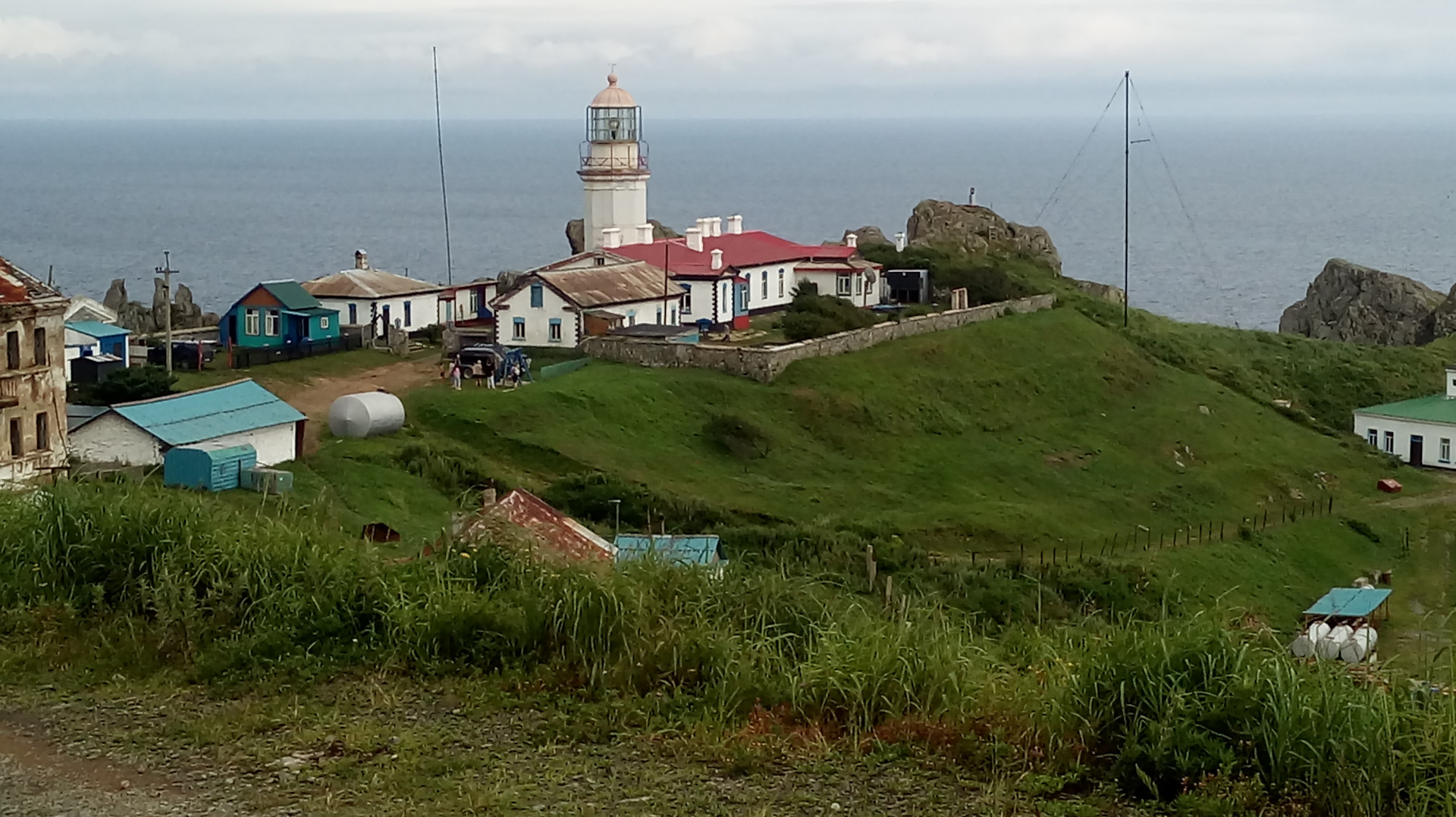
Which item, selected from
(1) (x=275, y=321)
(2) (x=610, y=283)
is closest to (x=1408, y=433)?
(2) (x=610, y=283)

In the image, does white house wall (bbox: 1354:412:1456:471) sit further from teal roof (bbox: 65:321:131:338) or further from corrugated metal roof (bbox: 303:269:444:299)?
teal roof (bbox: 65:321:131:338)

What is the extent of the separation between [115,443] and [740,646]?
20342 millimetres

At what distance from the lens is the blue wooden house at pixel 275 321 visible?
38.7 meters

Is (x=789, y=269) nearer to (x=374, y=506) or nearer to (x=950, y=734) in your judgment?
(x=374, y=506)

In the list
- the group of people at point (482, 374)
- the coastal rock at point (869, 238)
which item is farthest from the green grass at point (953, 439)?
the coastal rock at point (869, 238)

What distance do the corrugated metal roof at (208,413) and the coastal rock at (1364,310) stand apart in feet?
173

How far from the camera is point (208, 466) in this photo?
25734mm

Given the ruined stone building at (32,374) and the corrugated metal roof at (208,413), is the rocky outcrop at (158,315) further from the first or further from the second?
the ruined stone building at (32,374)

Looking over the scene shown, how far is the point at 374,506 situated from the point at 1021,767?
2006 centimetres

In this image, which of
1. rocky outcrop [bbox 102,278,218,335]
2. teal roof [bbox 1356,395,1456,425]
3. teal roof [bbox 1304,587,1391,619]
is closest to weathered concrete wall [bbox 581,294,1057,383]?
rocky outcrop [bbox 102,278,218,335]

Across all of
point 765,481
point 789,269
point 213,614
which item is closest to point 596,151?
point 789,269

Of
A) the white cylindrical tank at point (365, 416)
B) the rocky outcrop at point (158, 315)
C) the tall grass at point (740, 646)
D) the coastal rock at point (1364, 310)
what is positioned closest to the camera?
the tall grass at point (740, 646)

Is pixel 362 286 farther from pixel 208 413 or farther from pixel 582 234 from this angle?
pixel 582 234

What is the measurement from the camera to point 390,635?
909 centimetres
